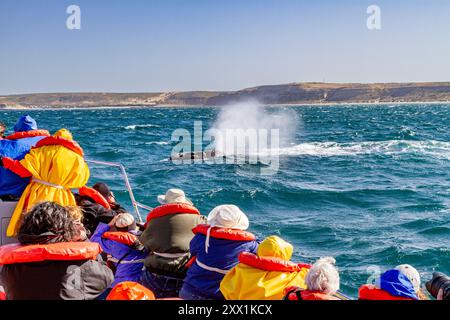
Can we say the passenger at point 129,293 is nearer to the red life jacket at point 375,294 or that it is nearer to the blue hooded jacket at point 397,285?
the red life jacket at point 375,294

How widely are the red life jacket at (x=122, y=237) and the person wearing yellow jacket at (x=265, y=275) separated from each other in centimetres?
175

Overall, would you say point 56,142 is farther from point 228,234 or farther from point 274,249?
point 274,249

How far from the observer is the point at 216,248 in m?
5.25

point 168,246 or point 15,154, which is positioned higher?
point 15,154

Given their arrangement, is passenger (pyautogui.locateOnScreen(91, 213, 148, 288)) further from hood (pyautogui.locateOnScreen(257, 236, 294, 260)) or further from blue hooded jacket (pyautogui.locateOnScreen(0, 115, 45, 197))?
hood (pyautogui.locateOnScreen(257, 236, 294, 260))

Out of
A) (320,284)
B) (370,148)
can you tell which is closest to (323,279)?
(320,284)

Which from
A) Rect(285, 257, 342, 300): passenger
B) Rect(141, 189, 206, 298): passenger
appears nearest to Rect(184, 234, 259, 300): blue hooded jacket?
Rect(141, 189, 206, 298): passenger

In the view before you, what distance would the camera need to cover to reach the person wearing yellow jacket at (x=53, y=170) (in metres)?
6.02

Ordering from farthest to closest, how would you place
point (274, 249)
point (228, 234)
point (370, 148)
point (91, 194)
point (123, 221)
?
point (370, 148)
point (91, 194)
point (123, 221)
point (228, 234)
point (274, 249)

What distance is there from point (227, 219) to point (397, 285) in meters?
1.84

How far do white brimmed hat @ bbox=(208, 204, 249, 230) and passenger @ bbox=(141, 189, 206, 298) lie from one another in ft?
1.73
